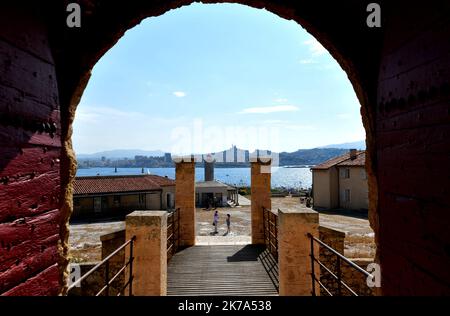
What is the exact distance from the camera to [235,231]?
18.1 meters

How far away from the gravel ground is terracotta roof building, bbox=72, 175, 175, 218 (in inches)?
133

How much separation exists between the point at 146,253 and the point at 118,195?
83.3 ft

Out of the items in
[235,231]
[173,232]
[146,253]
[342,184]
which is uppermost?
[146,253]

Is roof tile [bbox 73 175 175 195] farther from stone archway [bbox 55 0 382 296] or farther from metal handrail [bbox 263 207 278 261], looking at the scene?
stone archway [bbox 55 0 382 296]

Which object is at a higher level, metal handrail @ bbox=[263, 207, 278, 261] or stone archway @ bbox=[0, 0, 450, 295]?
stone archway @ bbox=[0, 0, 450, 295]

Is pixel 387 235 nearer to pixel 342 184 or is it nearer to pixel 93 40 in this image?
pixel 93 40

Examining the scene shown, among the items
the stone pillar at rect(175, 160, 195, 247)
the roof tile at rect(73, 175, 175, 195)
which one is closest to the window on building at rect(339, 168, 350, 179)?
the roof tile at rect(73, 175, 175, 195)

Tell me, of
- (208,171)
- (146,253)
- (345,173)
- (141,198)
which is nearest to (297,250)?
(146,253)

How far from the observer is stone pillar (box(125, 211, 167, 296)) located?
525 cm

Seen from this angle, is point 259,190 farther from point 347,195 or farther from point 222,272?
point 347,195

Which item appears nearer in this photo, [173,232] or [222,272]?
[222,272]

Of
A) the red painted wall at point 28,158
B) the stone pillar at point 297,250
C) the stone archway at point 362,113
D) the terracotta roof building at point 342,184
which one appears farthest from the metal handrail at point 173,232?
the terracotta roof building at point 342,184

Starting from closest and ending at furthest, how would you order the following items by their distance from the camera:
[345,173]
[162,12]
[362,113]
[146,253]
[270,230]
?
[362,113]
[162,12]
[146,253]
[270,230]
[345,173]
